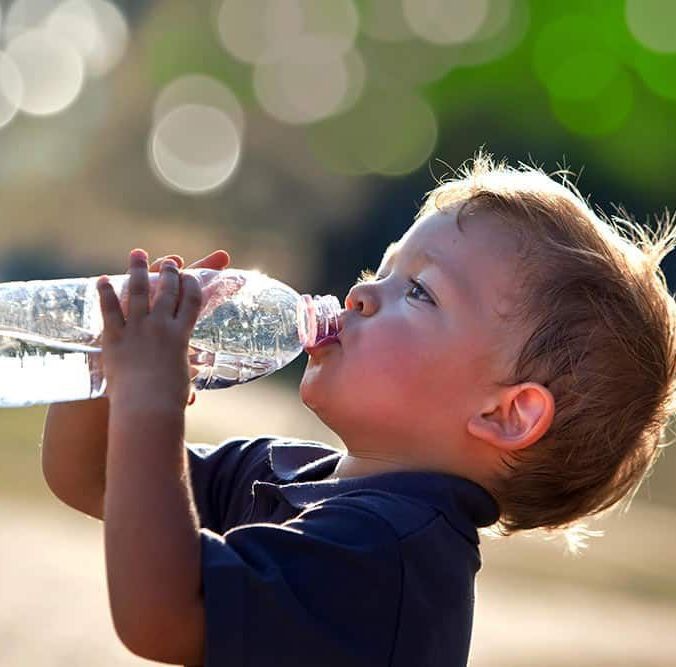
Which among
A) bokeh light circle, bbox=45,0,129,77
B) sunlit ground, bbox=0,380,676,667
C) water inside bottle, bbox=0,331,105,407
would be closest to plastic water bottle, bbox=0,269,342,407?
water inside bottle, bbox=0,331,105,407

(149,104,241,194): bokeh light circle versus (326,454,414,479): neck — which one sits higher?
(149,104,241,194): bokeh light circle

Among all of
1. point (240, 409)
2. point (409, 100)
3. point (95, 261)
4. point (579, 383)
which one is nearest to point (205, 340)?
point (579, 383)

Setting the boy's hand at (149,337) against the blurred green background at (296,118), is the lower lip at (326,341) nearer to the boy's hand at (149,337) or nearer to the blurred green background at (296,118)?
the boy's hand at (149,337)

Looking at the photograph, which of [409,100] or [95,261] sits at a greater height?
[409,100]

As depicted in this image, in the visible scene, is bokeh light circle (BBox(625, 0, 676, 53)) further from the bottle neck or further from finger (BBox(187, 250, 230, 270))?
the bottle neck

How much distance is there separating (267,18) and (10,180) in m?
2.19

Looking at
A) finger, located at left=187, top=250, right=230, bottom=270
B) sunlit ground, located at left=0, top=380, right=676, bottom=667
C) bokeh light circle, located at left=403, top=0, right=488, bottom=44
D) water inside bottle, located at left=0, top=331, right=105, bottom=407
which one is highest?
bokeh light circle, located at left=403, top=0, right=488, bottom=44

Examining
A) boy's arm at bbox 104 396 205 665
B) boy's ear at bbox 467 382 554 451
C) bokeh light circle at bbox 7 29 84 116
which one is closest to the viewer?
boy's arm at bbox 104 396 205 665

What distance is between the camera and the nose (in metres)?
2.11

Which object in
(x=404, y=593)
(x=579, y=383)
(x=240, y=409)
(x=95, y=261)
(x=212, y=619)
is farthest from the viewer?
(x=95, y=261)

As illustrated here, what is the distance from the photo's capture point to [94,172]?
938cm

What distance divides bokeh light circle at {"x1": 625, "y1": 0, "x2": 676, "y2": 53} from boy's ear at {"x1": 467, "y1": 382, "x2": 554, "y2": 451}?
286 inches

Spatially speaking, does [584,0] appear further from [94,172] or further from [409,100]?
[94,172]

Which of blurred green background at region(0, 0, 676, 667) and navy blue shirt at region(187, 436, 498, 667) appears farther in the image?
blurred green background at region(0, 0, 676, 667)
